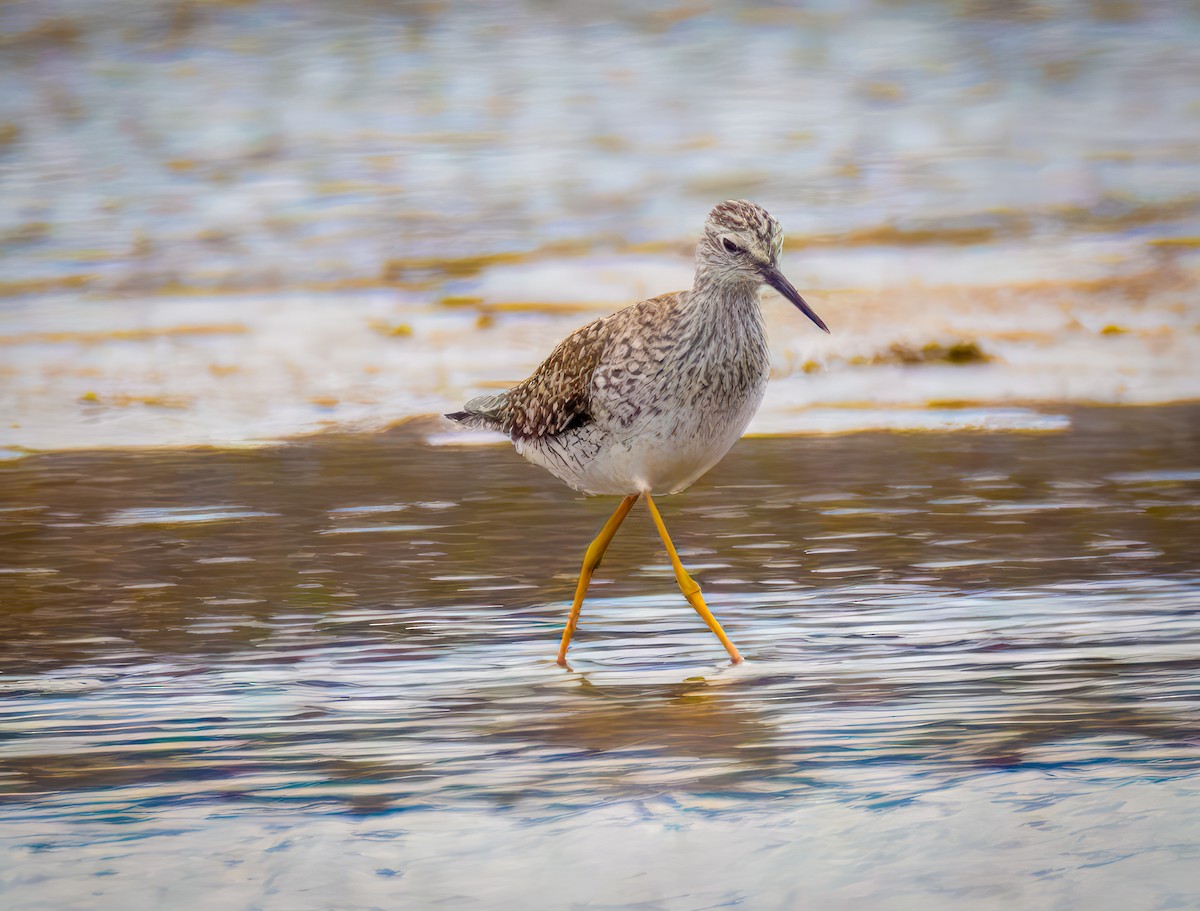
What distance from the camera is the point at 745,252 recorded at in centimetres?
524

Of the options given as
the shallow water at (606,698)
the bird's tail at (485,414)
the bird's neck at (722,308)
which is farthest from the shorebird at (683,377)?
the bird's tail at (485,414)

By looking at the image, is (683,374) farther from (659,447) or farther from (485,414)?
(485,414)

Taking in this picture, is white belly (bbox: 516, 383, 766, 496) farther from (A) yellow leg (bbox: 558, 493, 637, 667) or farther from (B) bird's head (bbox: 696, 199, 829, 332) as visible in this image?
(B) bird's head (bbox: 696, 199, 829, 332)

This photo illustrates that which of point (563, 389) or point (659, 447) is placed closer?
point (659, 447)

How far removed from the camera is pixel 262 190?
1684 cm

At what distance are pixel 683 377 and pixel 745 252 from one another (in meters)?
0.48

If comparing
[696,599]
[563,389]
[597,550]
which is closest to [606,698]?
[696,599]

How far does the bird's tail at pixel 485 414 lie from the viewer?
251 inches

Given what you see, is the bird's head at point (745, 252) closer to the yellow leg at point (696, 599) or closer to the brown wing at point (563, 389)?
the brown wing at point (563, 389)

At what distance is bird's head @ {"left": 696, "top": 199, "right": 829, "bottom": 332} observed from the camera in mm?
5223

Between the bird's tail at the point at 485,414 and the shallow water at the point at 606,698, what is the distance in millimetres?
652

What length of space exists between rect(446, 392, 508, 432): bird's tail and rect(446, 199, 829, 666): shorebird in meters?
0.78

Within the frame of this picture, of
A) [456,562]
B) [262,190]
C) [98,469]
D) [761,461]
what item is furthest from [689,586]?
[262,190]

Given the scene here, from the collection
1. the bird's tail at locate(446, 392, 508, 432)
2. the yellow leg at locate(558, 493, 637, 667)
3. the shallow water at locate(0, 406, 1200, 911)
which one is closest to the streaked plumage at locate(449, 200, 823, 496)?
the yellow leg at locate(558, 493, 637, 667)
